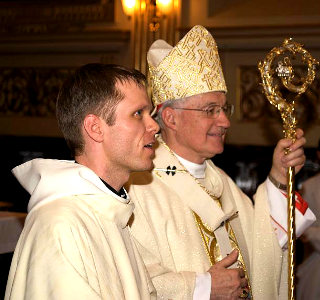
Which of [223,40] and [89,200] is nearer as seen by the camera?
[89,200]

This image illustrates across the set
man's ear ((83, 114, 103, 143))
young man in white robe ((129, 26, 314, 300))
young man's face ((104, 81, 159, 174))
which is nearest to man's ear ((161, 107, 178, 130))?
young man in white robe ((129, 26, 314, 300))

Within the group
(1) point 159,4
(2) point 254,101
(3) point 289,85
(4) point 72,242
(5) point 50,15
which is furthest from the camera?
(5) point 50,15

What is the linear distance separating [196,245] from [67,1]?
715 centimetres

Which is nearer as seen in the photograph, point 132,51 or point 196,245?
point 196,245

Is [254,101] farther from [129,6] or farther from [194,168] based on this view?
[194,168]

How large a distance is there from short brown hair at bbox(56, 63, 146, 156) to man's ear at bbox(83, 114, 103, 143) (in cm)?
2

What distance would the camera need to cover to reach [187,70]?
162 inches

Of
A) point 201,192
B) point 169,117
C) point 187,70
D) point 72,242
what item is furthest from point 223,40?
point 72,242

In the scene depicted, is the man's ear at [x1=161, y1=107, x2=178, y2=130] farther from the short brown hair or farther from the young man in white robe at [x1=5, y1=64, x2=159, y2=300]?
the short brown hair

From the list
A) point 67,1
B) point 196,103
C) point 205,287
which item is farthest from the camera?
point 67,1

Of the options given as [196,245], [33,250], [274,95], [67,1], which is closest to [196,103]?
[274,95]

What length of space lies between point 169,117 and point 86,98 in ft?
4.30

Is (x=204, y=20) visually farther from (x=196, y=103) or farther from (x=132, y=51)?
(x=196, y=103)

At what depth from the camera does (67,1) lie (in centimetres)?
1023
